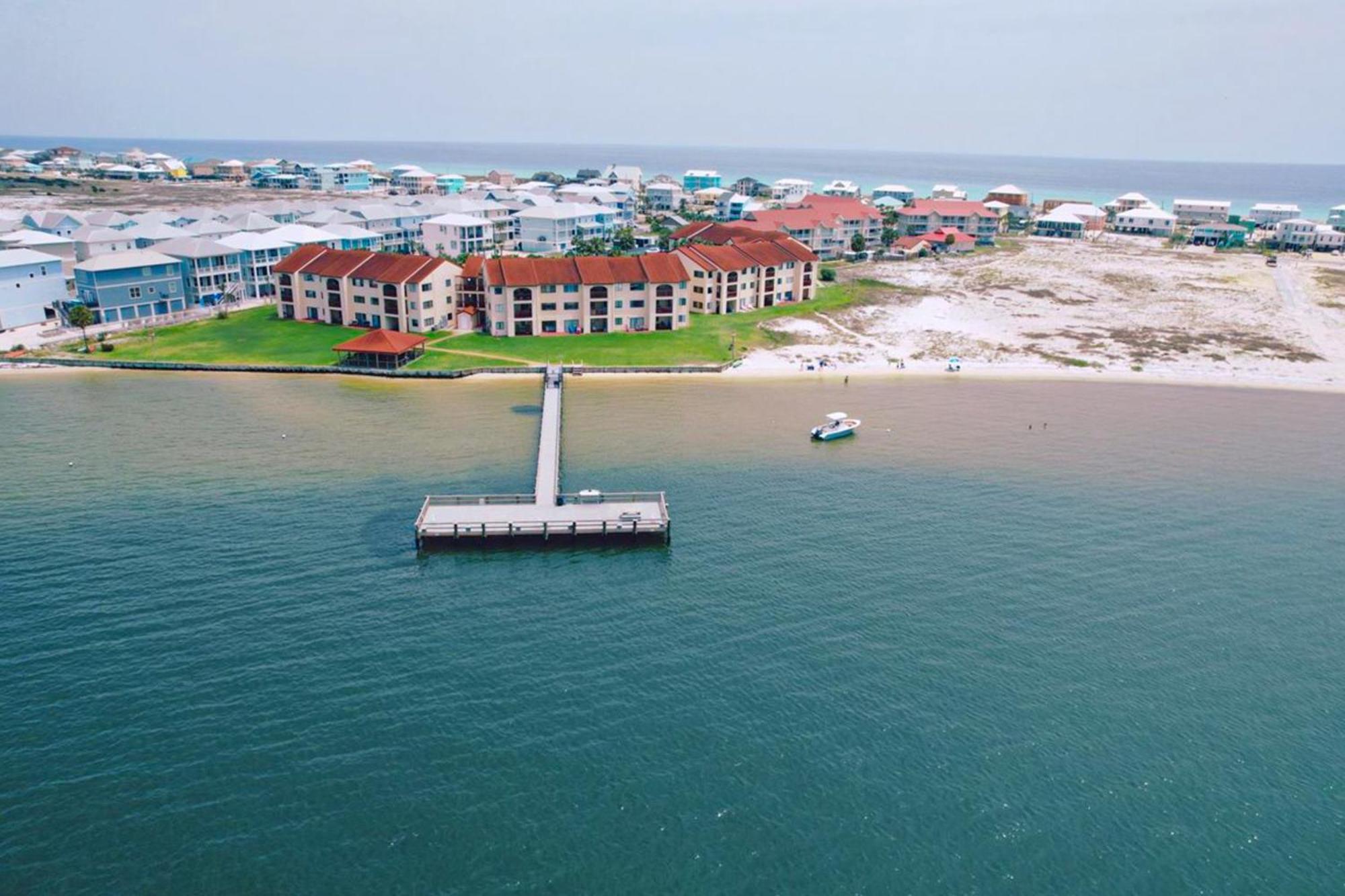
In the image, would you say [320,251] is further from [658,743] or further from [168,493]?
[658,743]

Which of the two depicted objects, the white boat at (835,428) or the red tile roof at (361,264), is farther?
the red tile roof at (361,264)

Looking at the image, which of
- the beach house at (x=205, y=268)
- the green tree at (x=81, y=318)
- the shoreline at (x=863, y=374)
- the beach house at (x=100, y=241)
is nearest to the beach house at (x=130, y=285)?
the beach house at (x=205, y=268)

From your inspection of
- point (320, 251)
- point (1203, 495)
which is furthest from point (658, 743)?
point (320, 251)

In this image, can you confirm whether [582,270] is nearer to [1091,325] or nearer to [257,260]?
[257,260]

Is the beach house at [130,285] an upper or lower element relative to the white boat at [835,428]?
upper

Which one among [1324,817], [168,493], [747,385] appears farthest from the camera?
[747,385]

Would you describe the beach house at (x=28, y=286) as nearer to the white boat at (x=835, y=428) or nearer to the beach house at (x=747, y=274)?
the beach house at (x=747, y=274)

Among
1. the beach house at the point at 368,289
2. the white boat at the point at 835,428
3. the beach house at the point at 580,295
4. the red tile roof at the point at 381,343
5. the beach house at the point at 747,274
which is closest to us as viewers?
the white boat at the point at 835,428
